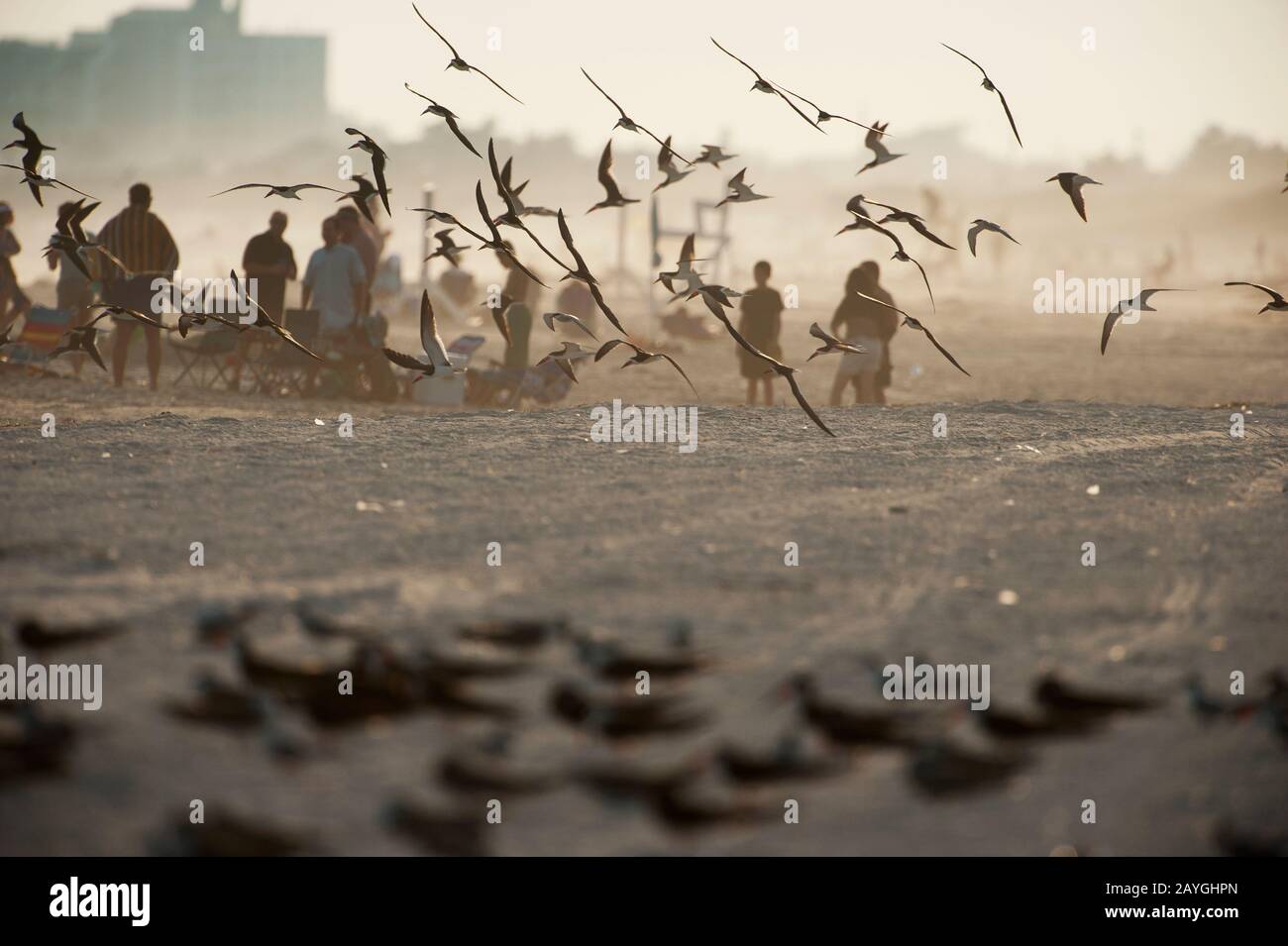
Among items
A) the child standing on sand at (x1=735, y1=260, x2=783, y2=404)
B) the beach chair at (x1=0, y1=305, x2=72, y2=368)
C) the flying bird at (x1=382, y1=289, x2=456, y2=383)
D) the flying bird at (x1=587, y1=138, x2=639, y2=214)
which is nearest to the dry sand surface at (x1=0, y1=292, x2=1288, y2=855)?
the flying bird at (x1=382, y1=289, x2=456, y2=383)

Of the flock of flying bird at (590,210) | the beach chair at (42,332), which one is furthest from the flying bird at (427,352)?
the beach chair at (42,332)

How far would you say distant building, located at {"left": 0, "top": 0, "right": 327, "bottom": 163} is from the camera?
524 ft

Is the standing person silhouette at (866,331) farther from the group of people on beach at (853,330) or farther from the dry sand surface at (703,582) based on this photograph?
the dry sand surface at (703,582)

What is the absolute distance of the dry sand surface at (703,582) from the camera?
3791 mm

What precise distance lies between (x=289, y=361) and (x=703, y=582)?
794 cm

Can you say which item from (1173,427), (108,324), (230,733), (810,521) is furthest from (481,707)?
(108,324)

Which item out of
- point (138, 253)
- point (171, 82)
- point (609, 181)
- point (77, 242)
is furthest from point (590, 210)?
point (171, 82)

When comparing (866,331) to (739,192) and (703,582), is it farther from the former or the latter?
(703,582)

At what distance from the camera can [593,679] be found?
447 cm

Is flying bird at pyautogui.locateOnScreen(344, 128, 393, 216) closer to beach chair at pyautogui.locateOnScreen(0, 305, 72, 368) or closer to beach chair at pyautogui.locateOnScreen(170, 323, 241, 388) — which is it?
beach chair at pyautogui.locateOnScreen(170, 323, 241, 388)

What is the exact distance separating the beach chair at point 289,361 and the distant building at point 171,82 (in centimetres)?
15822

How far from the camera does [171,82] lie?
17462 cm

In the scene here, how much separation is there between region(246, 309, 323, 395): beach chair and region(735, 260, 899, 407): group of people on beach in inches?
153
